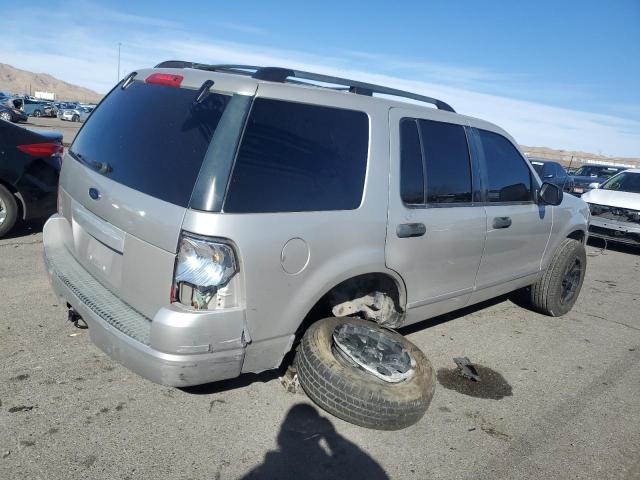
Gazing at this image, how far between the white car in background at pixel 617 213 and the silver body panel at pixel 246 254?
24.6ft

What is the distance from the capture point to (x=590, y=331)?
16.8 ft

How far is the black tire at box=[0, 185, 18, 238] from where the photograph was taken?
5777mm

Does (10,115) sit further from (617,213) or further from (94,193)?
(94,193)

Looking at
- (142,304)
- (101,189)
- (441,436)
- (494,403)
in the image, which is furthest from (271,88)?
(494,403)

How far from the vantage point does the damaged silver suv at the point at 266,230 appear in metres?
2.45

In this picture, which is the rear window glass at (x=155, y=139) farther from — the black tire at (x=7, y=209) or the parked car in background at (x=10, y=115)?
the parked car in background at (x=10, y=115)

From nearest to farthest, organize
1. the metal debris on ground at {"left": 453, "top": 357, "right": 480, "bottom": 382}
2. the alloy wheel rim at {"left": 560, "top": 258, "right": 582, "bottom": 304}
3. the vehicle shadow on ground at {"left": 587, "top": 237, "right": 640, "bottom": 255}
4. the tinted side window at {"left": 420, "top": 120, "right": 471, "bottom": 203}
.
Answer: the tinted side window at {"left": 420, "top": 120, "right": 471, "bottom": 203}
the metal debris on ground at {"left": 453, "top": 357, "right": 480, "bottom": 382}
the alloy wheel rim at {"left": 560, "top": 258, "right": 582, "bottom": 304}
the vehicle shadow on ground at {"left": 587, "top": 237, "right": 640, "bottom": 255}

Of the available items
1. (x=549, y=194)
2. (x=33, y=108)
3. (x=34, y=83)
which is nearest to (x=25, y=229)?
(x=549, y=194)

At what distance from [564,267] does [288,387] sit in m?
3.36

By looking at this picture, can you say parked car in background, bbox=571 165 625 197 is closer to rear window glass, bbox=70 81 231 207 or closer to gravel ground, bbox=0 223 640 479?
gravel ground, bbox=0 223 640 479

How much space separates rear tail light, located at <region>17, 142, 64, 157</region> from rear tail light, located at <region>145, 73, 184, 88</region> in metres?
3.64

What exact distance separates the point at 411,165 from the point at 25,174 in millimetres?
4709

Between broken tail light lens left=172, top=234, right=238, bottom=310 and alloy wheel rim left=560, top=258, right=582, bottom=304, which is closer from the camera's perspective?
broken tail light lens left=172, top=234, right=238, bottom=310

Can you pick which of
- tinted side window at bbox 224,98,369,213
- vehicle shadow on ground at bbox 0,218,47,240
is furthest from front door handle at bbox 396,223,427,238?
vehicle shadow on ground at bbox 0,218,47,240
